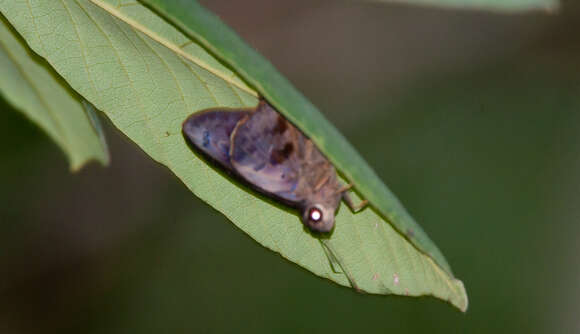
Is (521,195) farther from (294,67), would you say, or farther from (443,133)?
(294,67)

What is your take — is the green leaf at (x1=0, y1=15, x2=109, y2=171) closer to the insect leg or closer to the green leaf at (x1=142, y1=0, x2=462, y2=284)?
the green leaf at (x1=142, y1=0, x2=462, y2=284)

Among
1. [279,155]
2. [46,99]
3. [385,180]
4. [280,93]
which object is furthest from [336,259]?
[385,180]

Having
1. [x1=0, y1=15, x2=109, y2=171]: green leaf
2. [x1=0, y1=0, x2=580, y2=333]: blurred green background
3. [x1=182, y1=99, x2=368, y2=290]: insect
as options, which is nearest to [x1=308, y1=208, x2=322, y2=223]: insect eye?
[x1=182, y1=99, x2=368, y2=290]: insect

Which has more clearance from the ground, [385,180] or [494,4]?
A: [494,4]

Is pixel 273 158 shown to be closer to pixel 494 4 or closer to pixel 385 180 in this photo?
pixel 494 4

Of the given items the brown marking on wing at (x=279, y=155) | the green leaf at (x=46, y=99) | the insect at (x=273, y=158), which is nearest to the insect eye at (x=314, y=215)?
the insect at (x=273, y=158)

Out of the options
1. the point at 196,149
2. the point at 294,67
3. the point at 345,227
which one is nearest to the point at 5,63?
the point at 196,149
